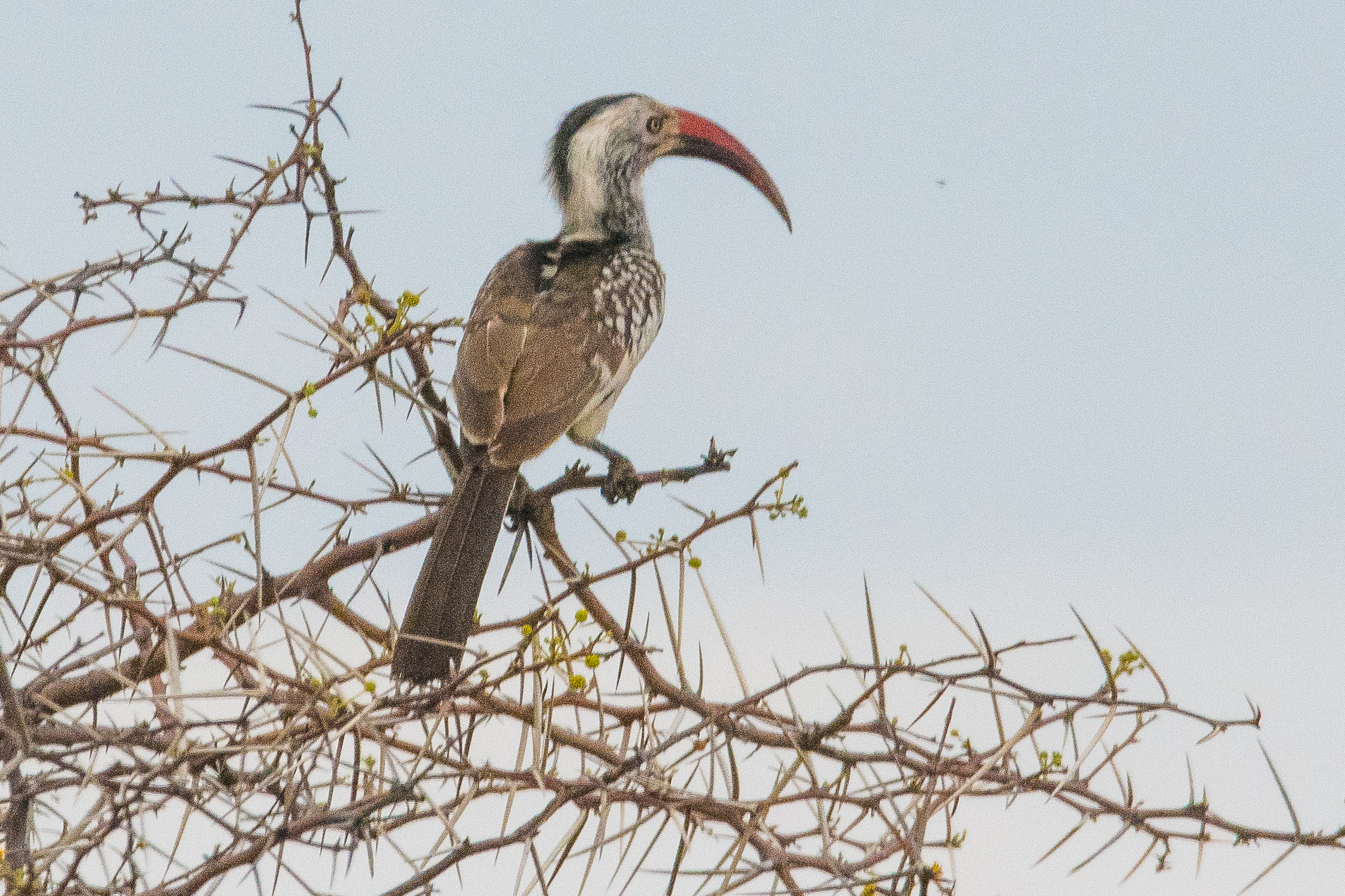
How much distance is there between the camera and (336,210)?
2.51 meters

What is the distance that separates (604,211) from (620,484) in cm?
156

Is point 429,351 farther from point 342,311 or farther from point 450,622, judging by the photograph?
point 450,622

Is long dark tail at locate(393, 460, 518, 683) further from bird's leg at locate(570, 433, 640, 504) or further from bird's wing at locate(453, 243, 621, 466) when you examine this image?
bird's leg at locate(570, 433, 640, 504)

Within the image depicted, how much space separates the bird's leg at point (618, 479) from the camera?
3.75 meters

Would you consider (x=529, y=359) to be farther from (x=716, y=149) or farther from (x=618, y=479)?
(x=716, y=149)

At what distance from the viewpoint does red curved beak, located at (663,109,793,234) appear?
5520 mm

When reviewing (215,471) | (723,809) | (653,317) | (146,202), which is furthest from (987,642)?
(653,317)

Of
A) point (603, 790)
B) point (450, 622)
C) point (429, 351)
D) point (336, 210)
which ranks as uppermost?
point (336, 210)

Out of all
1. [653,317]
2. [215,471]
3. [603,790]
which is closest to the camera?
[603,790]

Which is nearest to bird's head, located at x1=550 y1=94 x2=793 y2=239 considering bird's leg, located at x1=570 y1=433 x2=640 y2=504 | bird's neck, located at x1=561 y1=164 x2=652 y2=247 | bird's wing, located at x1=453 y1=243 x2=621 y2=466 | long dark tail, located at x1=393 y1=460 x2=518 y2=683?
bird's neck, located at x1=561 y1=164 x2=652 y2=247

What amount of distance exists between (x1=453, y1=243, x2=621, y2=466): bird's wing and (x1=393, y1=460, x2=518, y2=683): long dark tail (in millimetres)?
86

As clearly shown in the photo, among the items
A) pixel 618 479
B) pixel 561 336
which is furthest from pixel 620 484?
pixel 561 336

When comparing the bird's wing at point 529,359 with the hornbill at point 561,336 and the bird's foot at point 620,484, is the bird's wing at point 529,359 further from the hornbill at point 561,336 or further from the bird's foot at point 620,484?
the bird's foot at point 620,484

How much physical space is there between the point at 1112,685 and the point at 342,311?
5.37 feet
